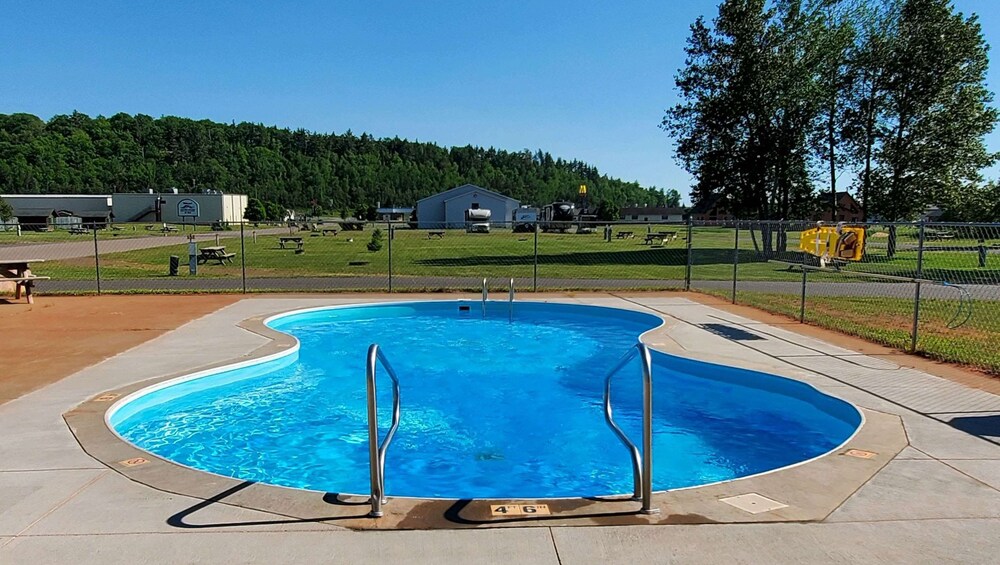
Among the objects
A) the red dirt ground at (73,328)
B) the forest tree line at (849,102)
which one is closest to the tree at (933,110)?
the forest tree line at (849,102)

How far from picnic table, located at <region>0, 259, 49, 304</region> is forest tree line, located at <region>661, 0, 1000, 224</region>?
28075mm

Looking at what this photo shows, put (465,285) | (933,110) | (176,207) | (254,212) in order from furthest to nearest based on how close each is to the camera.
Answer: (254,212) < (176,207) < (933,110) < (465,285)

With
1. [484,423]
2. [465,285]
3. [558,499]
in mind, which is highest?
[465,285]

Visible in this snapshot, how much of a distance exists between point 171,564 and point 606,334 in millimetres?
9638

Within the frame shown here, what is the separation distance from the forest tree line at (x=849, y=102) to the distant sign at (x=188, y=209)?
223 feet

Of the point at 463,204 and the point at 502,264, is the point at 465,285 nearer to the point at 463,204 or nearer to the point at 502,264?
the point at 502,264

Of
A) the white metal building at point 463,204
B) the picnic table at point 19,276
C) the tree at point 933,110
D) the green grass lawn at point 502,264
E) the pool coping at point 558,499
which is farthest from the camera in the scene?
the white metal building at point 463,204

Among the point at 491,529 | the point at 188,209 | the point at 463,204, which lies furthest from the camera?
the point at 463,204

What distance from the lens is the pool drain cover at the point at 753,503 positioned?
3783 millimetres

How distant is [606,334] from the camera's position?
470 inches

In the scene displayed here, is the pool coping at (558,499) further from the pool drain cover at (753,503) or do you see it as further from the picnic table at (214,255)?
the picnic table at (214,255)

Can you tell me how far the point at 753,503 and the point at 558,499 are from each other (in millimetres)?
1249

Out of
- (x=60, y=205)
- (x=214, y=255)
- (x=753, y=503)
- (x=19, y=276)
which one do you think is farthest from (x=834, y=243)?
(x=60, y=205)

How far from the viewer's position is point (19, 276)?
1370 cm
